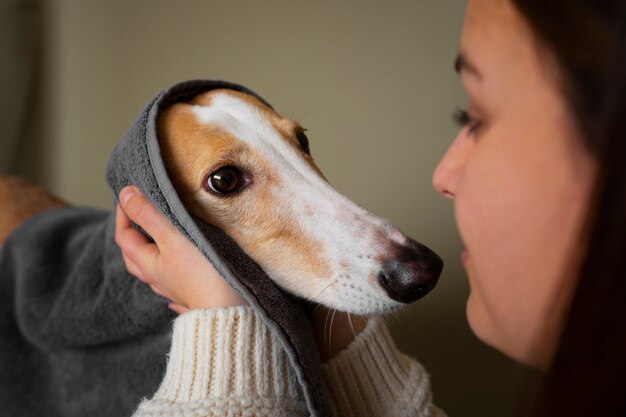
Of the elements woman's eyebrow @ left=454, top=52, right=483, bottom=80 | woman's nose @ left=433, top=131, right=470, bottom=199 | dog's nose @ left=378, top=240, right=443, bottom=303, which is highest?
woman's eyebrow @ left=454, top=52, right=483, bottom=80

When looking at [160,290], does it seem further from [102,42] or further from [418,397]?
[102,42]

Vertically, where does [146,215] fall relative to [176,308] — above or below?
above

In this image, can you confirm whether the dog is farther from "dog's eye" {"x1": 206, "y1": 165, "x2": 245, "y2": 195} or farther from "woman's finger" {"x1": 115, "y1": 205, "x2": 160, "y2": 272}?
"woman's finger" {"x1": 115, "y1": 205, "x2": 160, "y2": 272}

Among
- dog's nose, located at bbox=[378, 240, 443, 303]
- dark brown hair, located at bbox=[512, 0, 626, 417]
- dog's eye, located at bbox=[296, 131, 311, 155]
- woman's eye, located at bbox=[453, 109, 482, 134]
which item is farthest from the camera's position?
→ dog's eye, located at bbox=[296, 131, 311, 155]

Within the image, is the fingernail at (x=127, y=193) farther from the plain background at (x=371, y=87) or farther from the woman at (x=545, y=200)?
the plain background at (x=371, y=87)

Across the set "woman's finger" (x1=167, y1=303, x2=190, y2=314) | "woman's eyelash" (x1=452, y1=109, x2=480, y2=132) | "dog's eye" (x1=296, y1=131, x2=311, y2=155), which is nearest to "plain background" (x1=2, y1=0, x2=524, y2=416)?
"dog's eye" (x1=296, y1=131, x2=311, y2=155)

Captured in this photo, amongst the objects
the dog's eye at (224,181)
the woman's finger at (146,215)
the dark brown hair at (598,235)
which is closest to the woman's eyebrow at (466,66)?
the dark brown hair at (598,235)

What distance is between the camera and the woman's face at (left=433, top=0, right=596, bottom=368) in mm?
600

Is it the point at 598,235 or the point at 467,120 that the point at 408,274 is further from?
the point at 598,235

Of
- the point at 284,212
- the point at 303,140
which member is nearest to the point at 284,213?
the point at 284,212

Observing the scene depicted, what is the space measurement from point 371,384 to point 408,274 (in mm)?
231

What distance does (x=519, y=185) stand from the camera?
2.19ft

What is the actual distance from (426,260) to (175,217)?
15.9 inches

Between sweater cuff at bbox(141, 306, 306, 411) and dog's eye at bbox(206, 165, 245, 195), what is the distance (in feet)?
0.71
